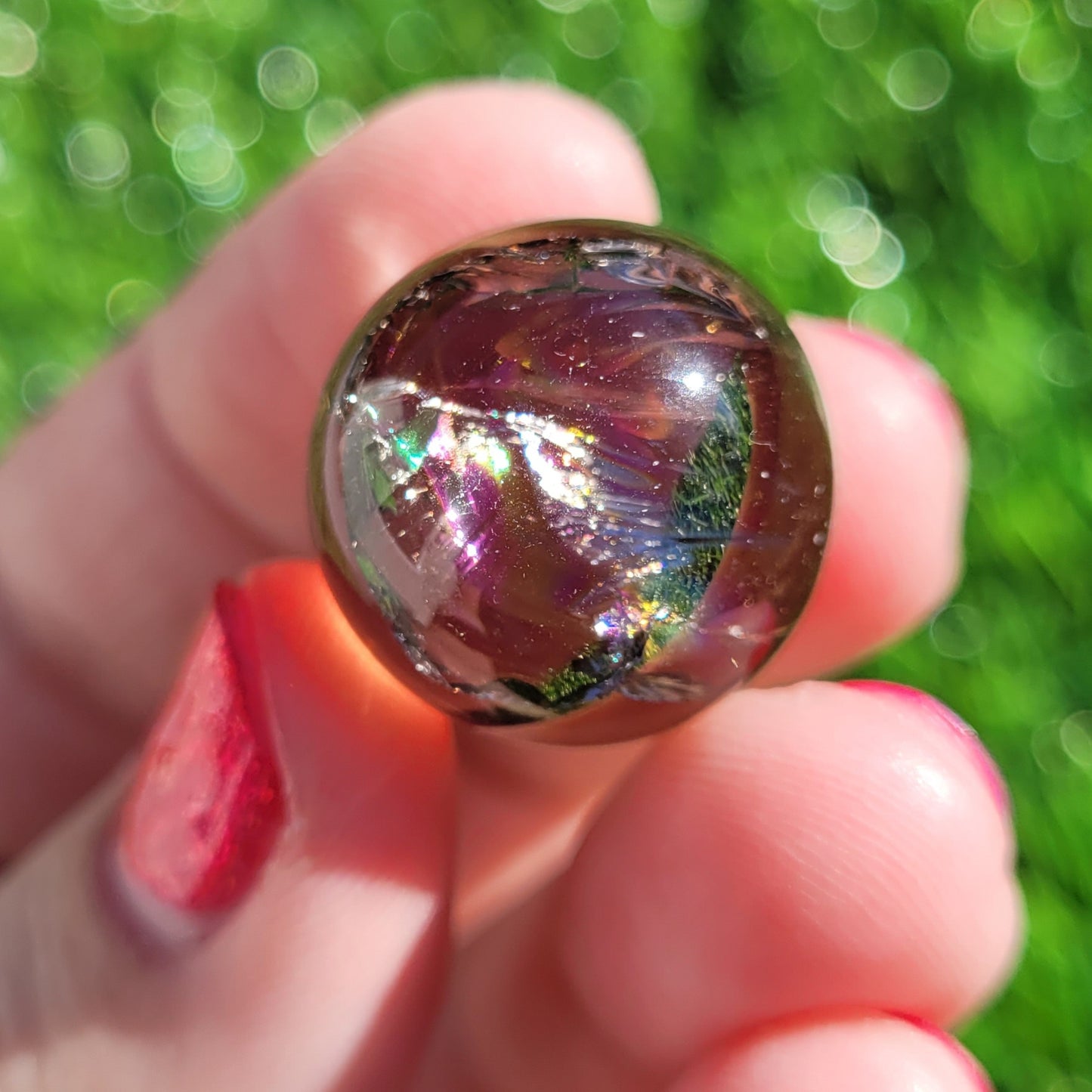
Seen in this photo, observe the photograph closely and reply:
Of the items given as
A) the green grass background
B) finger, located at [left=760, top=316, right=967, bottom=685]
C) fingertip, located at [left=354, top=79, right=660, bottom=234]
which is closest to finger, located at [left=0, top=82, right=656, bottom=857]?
fingertip, located at [left=354, top=79, right=660, bottom=234]

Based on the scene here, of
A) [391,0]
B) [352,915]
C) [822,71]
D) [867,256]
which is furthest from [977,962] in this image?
[391,0]

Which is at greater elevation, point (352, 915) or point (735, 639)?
point (735, 639)

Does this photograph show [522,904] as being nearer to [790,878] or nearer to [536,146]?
[790,878]

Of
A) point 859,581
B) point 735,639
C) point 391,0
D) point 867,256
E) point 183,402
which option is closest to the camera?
Result: point 735,639

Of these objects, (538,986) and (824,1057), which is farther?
(538,986)

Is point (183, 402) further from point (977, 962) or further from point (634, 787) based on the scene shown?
point (977, 962)

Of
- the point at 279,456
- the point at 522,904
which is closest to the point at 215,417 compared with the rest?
the point at 279,456

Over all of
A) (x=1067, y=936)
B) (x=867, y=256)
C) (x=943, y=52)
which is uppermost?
(x=943, y=52)
